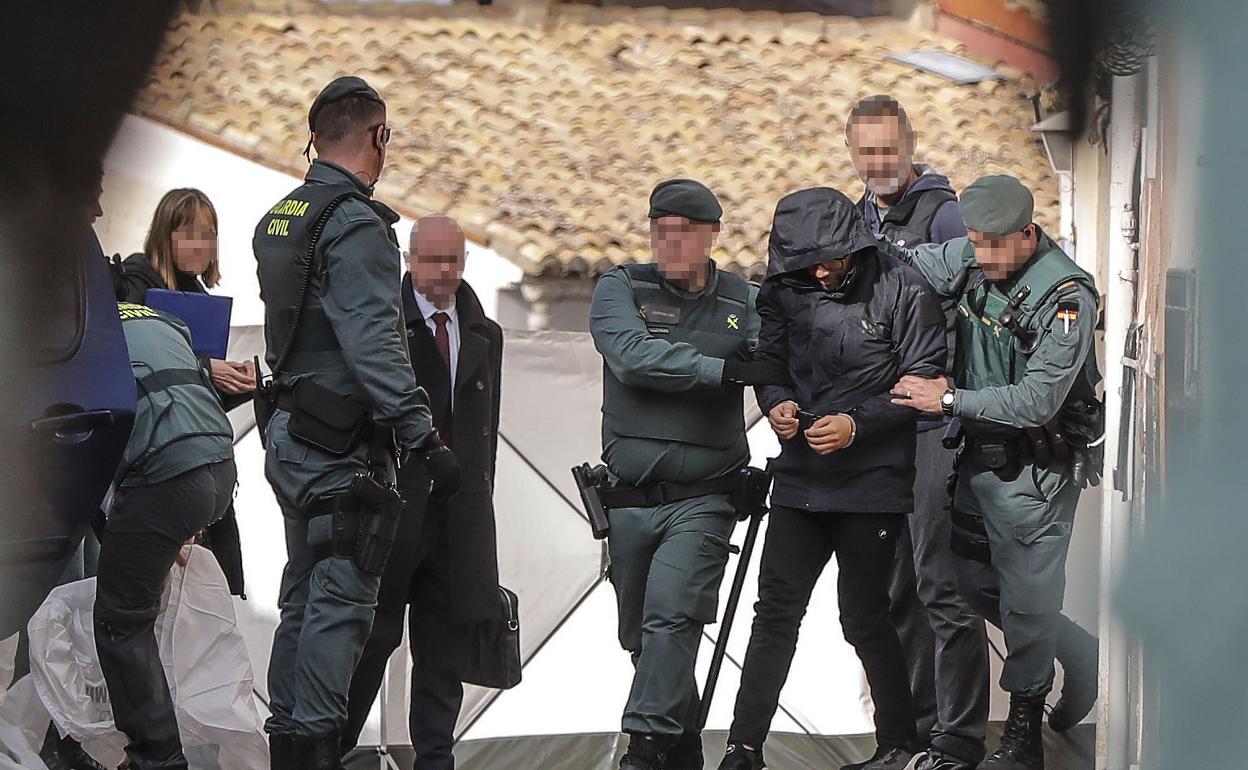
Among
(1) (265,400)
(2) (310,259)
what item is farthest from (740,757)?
(2) (310,259)

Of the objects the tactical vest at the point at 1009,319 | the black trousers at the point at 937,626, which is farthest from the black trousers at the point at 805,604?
the tactical vest at the point at 1009,319

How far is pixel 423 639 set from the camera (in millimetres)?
4215

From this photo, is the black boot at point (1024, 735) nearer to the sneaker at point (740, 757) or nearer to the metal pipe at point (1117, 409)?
the metal pipe at point (1117, 409)

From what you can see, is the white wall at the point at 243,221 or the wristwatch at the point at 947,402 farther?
the white wall at the point at 243,221

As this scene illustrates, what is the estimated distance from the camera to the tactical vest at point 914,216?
4301 mm

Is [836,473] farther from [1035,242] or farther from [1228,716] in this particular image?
[1228,716]

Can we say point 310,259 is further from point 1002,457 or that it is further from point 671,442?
point 1002,457

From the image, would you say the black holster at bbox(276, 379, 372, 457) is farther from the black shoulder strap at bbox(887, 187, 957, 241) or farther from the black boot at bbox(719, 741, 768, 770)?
the black shoulder strap at bbox(887, 187, 957, 241)

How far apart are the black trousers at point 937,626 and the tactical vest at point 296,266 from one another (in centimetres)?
168

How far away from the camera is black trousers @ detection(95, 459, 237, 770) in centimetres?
380

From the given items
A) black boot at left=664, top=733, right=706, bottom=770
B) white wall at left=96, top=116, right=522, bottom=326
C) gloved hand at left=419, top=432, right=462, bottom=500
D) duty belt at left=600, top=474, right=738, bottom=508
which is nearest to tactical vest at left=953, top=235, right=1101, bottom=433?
duty belt at left=600, top=474, right=738, bottom=508

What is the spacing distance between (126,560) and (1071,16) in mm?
3356

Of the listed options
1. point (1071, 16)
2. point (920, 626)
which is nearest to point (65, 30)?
point (1071, 16)

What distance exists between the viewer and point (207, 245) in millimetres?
4430
